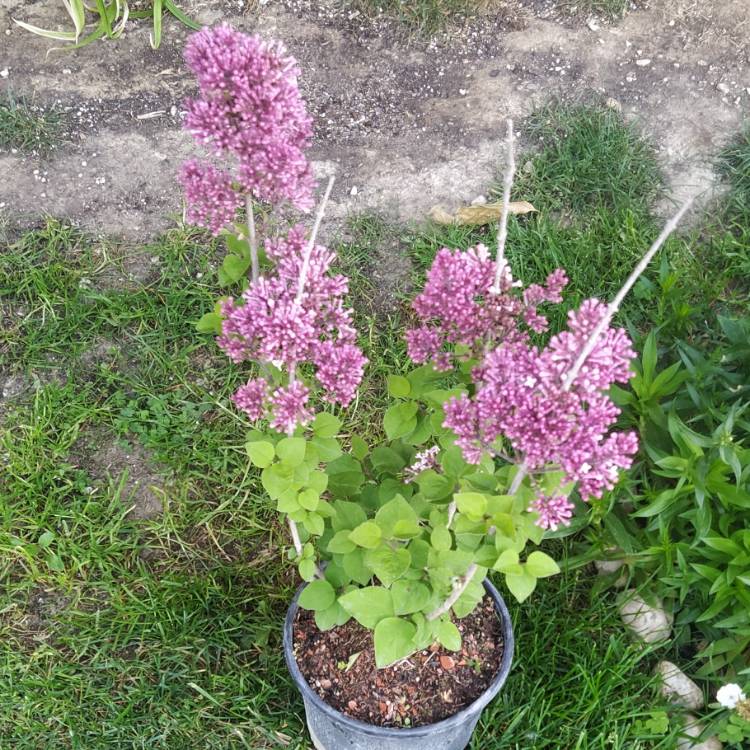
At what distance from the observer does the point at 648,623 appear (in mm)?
2434

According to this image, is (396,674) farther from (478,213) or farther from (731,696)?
(478,213)

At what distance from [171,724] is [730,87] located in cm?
344

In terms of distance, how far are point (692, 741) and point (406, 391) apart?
134 cm

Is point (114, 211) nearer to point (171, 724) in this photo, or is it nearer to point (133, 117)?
point (133, 117)

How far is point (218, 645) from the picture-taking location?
245cm

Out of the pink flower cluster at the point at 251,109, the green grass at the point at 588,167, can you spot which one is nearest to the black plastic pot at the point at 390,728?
the pink flower cluster at the point at 251,109

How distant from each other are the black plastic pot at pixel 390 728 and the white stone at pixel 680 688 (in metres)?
0.57

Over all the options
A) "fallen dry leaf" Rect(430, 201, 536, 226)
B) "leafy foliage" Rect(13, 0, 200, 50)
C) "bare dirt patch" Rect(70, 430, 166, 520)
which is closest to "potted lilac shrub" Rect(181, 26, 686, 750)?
"bare dirt patch" Rect(70, 430, 166, 520)

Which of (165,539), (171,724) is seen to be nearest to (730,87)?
(165,539)

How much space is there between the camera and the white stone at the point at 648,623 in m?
2.42

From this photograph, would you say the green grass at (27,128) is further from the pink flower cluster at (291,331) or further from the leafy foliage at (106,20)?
the pink flower cluster at (291,331)

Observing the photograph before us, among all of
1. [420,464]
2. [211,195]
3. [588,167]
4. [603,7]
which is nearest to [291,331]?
[211,195]

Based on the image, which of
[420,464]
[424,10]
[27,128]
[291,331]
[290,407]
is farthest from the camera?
[424,10]

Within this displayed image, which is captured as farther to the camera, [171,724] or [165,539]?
[165,539]
